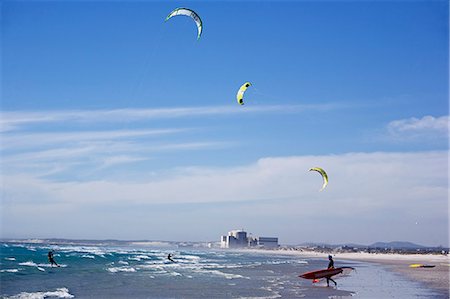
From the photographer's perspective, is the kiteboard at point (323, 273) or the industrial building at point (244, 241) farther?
the industrial building at point (244, 241)

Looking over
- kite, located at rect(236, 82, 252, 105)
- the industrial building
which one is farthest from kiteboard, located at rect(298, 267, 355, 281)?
the industrial building

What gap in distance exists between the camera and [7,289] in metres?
19.7

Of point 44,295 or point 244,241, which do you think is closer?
point 44,295

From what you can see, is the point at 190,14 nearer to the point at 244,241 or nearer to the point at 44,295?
the point at 44,295

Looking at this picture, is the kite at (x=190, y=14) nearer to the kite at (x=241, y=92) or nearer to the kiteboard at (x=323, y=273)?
the kite at (x=241, y=92)

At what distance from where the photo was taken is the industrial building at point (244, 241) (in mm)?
164375

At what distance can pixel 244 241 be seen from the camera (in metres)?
166

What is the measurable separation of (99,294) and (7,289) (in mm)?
4208

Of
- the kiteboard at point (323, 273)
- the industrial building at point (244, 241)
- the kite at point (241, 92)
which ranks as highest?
the kite at point (241, 92)

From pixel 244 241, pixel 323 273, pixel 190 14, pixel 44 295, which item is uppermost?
pixel 190 14

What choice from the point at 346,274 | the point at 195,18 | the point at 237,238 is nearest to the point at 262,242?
the point at 237,238

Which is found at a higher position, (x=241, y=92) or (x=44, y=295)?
(x=241, y=92)

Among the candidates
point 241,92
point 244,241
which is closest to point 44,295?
point 241,92

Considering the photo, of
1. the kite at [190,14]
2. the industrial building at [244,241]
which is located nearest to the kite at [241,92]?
the kite at [190,14]
